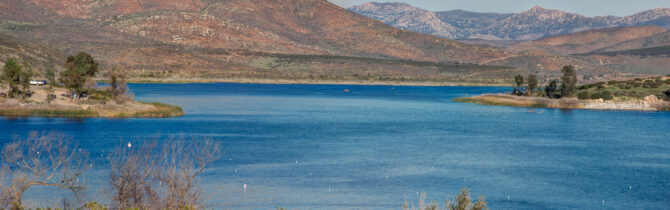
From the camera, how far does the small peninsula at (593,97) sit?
110m

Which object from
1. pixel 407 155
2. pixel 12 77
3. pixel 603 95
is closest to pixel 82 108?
pixel 12 77

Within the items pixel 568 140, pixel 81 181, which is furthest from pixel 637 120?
pixel 81 181

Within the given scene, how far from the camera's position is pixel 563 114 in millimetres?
102875

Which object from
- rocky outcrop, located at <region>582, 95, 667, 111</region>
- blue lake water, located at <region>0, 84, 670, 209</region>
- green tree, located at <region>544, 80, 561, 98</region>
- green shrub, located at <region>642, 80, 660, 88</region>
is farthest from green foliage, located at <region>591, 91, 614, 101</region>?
blue lake water, located at <region>0, 84, 670, 209</region>

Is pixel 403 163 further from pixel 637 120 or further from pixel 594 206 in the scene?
pixel 637 120

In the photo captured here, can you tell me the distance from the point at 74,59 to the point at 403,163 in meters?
62.3

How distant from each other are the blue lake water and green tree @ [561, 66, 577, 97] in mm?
12046

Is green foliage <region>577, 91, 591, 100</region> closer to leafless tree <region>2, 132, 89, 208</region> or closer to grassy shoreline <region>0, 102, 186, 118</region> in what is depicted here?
grassy shoreline <region>0, 102, 186, 118</region>

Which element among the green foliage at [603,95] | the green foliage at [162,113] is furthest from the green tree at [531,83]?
the green foliage at [162,113]

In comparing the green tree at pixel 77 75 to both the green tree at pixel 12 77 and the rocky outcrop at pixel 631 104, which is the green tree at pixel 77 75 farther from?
the rocky outcrop at pixel 631 104

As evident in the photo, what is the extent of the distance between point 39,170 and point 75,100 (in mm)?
59297

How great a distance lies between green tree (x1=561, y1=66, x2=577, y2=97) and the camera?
111 m

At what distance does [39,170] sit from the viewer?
2703 centimetres

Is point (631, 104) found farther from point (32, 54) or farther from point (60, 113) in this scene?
point (32, 54)
